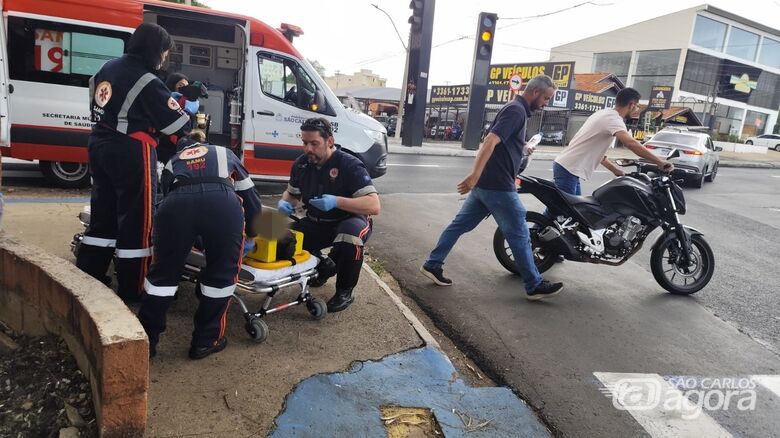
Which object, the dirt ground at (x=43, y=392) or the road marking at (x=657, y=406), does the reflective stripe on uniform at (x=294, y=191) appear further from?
the road marking at (x=657, y=406)

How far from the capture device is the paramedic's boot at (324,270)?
385 cm

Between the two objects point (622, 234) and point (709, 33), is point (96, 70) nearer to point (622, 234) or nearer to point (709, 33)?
point (622, 234)

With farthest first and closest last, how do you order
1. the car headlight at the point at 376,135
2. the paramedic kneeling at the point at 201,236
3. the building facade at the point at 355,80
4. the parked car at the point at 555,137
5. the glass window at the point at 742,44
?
the building facade at the point at 355,80, the glass window at the point at 742,44, the parked car at the point at 555,137, the car headlight at the point at 376,135, the paramedic kneeling at the point at 201,236

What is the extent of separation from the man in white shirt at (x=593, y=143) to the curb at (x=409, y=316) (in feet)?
7.21

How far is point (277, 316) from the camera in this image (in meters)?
3.62

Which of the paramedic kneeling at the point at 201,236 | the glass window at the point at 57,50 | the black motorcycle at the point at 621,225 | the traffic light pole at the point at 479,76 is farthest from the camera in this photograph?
the traffic light pole at the point at 479,76

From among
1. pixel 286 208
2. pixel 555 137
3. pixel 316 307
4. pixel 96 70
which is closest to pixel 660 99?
pixel 555 137

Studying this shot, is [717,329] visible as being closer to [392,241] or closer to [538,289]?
[538,289]

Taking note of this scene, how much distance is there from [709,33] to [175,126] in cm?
5543

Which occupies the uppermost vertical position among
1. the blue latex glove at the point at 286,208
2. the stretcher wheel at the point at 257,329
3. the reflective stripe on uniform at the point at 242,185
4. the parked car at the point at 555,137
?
the parked car at the point at 555,137

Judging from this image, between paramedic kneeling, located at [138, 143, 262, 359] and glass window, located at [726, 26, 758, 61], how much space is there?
5789 cm

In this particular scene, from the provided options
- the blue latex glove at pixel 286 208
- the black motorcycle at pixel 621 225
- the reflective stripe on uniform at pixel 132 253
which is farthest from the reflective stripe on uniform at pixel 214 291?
the black motorcycle at pixel 621 225

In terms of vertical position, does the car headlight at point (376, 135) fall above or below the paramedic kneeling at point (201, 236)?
above

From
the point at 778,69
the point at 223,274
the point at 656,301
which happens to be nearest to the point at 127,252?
the point at 223,274
